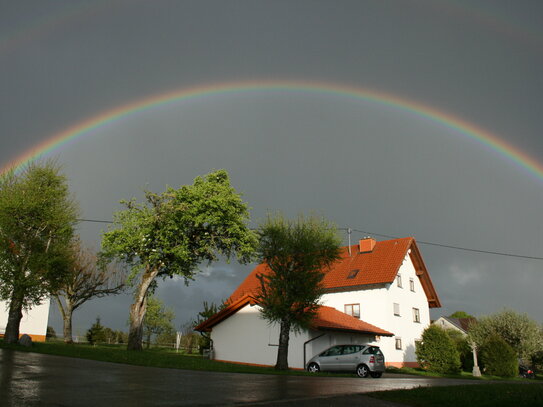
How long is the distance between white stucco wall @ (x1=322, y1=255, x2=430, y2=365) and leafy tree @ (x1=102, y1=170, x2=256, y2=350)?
1194 cm

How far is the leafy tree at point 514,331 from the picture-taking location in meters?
40.3

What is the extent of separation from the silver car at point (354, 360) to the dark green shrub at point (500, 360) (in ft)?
52.6

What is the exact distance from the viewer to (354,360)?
80.2 feet

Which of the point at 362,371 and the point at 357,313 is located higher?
the point at 357,313

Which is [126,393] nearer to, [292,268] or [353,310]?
[292,268]

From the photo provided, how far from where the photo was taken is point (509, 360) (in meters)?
34.8

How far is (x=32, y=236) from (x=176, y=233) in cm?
925

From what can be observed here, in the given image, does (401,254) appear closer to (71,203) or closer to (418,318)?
(418,318)

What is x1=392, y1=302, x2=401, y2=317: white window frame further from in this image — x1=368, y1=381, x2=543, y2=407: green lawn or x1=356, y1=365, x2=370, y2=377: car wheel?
x1=368, y1=381, x2=543, y2=407: green lawn

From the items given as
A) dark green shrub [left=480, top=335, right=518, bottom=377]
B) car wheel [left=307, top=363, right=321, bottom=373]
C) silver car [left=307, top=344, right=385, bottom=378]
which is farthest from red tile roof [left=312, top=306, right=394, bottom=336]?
dark green shrub [left=480, top=335, right=518, bottom=377]

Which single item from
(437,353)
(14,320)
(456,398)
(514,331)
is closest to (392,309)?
(437,353)

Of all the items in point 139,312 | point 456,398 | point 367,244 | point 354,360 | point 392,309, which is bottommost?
point 354,360

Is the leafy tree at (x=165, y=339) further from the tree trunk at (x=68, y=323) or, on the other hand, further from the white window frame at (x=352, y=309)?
the white window frame at (x=352, y=309)

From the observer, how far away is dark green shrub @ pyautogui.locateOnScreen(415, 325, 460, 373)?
33.8 meters
